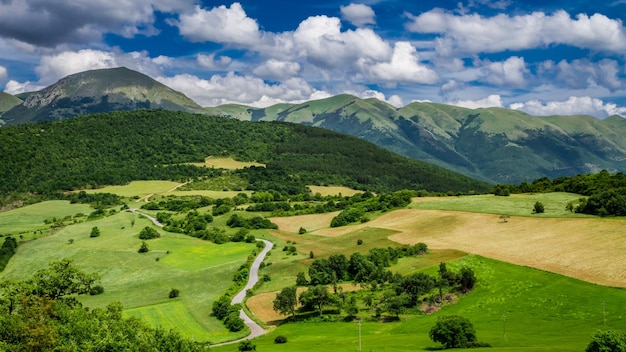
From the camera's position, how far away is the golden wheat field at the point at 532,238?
92625mm

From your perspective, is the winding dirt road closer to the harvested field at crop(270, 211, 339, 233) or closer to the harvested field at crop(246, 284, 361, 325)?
the harvested field at crop(246, 284, 361, 325)

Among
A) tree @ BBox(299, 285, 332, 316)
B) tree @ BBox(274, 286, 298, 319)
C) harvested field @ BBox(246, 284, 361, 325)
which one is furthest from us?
harvested field @ BBox(246, 284, 361, 325)

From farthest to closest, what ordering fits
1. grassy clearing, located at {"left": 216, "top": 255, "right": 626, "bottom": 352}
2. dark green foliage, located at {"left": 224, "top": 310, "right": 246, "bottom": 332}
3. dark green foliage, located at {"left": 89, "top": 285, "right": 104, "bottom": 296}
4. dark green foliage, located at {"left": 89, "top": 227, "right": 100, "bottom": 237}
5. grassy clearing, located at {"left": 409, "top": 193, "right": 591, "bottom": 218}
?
dark green foliage, located at {"left": 89, "top": 227, "right": 100, "bottom": 237} → grassy clearing, located at {"left": 409, "top": 193, "right": 591, "bottom": 218} → dark green foliage, located at {"left": 89, "top": 285, "right": 104, "bottom": 296} → dark green foliage, located at {"left": 224, "top": 310, "right": 246, "bottom": 332} → grassy clearing, located at {"left": 216, "top": 255, "right": 626, "bottom": 352}

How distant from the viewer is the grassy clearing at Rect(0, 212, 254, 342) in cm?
9919

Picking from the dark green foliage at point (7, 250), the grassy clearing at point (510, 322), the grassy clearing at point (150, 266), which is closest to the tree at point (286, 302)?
→ the grassy clearing at point (510, 322)

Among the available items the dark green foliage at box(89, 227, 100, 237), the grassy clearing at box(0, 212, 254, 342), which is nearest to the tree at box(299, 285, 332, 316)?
the grassy clearing at box(0, 212, 254, 342)

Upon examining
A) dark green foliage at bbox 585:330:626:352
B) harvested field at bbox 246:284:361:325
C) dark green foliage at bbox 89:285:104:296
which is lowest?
harvested field at bbox 246:284:361:325

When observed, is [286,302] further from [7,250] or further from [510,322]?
[7,250]

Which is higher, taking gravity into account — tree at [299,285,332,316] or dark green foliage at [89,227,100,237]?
dark green foliage at [89,227,100,237]

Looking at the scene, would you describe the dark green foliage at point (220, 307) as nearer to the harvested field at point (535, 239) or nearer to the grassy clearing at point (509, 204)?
the harvested field at point (535, 239)

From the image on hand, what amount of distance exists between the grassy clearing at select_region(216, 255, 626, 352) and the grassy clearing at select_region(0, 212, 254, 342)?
1814 centimetres

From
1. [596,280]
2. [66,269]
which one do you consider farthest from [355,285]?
[66,269]

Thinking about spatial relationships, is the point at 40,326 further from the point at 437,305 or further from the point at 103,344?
the point at 437,305

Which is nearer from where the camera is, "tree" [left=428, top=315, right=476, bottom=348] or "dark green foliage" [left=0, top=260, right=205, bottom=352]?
"dark green foliage" [left=0, top=260, right=205, bottom=352]
